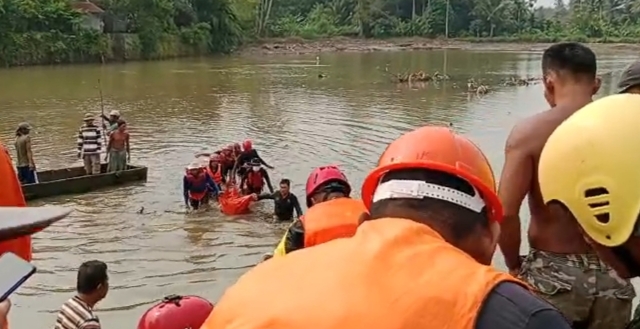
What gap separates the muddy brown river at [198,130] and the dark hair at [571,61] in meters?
5.77

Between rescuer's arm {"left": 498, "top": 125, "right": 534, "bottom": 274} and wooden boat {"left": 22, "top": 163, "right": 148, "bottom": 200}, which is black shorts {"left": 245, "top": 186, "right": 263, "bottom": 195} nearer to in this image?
wooden boat {"left": 22, "top": 163, "right": 148, "bottom": 200}

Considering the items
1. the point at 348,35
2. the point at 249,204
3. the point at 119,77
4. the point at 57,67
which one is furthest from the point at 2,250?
the point at 348,35

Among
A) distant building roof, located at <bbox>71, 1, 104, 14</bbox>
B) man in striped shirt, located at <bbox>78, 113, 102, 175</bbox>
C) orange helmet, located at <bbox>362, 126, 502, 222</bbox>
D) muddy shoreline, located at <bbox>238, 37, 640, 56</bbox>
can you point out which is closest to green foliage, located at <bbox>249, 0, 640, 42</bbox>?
muddy shoreline, located at <bbox>238, 37, 640, 56</bbox>

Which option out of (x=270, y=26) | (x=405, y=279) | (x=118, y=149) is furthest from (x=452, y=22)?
(x=405, y=279)

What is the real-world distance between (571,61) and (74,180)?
39.2 feet

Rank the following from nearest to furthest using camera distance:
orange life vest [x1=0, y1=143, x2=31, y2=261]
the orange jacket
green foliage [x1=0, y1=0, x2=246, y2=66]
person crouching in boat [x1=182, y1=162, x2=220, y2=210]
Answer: the orange jacket, orange life vest [x1=0, y1=143, x2=31, y2=261], person crouching in boat [x1=182, y1=162, x2=220, y2=210], green foliage [x1=0, y1=0, x2=246, y2=66]

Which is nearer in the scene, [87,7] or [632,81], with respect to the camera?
[632,81]

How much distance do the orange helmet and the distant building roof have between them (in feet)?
187

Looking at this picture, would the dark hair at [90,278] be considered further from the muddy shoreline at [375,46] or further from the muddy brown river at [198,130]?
the muddy shoreline at [375,46]

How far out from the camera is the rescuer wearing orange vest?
1.45 metres

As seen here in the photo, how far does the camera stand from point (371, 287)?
1496mm

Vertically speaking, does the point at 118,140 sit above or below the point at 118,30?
below

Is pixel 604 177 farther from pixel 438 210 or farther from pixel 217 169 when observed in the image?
pixel 217 169

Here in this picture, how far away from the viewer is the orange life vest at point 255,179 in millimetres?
13992
